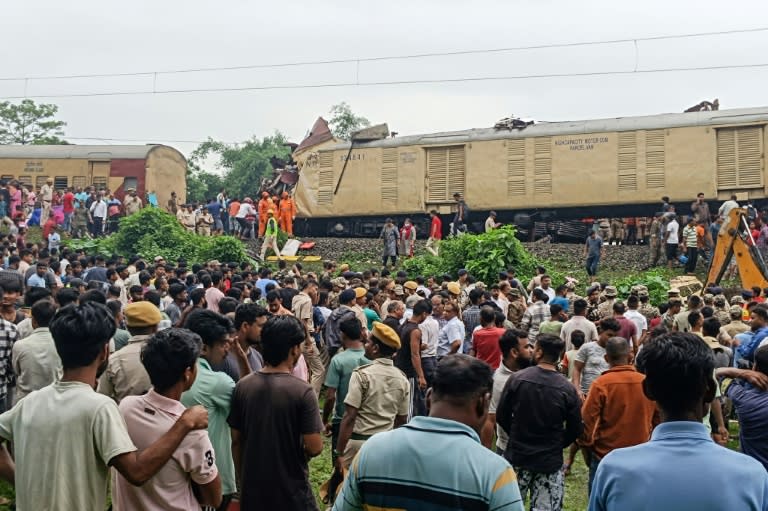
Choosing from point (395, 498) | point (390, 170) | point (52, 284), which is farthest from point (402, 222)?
point (395, 498)

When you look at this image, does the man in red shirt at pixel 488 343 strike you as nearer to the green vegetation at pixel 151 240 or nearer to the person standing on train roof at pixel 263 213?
the green vegetation at pixel 151 240

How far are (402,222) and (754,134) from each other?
981 cm

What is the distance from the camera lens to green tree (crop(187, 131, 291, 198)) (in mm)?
49969

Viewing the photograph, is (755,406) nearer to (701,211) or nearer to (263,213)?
(701,211)

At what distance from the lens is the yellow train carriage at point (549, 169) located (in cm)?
2225

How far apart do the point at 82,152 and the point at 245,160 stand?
Result: 21.1 metres

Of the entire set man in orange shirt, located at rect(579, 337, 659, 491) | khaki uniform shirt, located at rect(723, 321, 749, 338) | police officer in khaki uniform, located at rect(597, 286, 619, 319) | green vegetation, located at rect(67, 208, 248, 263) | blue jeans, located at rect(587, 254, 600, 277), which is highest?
green vegetation, located at rect(67, 208, 248, 263)

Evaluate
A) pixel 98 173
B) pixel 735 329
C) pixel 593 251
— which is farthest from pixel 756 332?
pixel 98 173

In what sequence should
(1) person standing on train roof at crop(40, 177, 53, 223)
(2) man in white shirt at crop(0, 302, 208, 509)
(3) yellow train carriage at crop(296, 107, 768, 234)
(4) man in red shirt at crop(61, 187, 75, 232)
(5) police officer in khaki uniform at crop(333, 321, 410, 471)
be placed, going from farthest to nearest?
(1) person standing on train roof at crop(40, 177, 53, 223) → (4) man in red shirt at crop(61, 187, 75, 232) → (3) yellow train carriage at crop(296, 107, 768, 234) → (5) police officer in khaki uniform at crop(333, 321, 410, 471) → (2) man in white shirt at crop(0, 302, 208, 509)

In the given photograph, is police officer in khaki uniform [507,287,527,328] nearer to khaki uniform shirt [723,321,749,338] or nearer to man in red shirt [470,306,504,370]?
khaki uniform shirt [723,321,749,338]

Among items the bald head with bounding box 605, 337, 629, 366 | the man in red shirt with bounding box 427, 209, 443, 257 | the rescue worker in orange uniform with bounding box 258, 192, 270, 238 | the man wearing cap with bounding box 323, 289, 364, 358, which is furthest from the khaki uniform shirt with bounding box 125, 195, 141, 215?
the bald head with bounding box 605, 337, 629, 366

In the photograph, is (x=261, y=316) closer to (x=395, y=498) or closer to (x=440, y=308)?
(x=395, y=498)

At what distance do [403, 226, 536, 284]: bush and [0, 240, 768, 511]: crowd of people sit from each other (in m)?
9.09

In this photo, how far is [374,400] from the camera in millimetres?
5879
